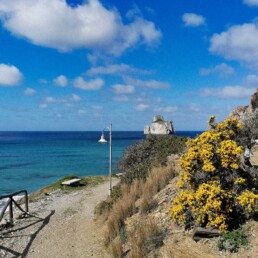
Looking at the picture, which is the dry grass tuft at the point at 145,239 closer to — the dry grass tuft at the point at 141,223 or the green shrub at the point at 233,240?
the dry grass tuft at the point at 141,223

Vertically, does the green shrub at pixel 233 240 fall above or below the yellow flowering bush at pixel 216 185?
below

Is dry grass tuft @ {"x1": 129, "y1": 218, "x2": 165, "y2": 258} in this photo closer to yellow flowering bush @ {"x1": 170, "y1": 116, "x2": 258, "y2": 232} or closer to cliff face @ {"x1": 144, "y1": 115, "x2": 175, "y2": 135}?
yellow flowering bush @ {"x1": 170, "y1": 116, "x2": 258, "y2": 232}

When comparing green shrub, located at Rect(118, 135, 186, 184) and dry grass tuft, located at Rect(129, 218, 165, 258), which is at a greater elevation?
green shrub, located at Rect(118, 135, 186, 184)

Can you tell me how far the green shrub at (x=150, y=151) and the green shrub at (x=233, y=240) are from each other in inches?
399

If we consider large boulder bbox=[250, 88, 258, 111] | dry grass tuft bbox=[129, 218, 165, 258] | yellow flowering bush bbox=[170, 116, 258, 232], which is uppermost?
large boulder bbox=[250, 88, 258, 111]

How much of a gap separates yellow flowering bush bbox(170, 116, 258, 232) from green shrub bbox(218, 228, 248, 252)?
0.76 feet

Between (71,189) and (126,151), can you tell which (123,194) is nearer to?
(126,151)

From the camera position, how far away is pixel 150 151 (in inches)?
917

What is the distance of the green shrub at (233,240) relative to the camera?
27.6ft

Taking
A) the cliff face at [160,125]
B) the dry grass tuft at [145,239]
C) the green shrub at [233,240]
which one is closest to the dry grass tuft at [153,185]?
the dry grass tuft at [145,239]

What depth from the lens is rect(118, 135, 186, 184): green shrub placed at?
2007 centimetres

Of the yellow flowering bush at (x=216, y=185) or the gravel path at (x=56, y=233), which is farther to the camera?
the gravel path at (x=56, y=233)

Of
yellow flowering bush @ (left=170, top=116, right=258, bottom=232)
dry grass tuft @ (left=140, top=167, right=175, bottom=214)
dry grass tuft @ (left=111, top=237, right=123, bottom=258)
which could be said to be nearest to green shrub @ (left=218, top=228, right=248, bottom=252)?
yellow flowering bush @ (left=170, top=116, right=258, bottom=232)

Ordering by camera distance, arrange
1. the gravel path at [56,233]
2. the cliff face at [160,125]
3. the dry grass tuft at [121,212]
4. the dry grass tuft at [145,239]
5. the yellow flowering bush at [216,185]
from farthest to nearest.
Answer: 1. the cliff face at [160,125]
2. the dry grass tuft at [121,212]
3. the gravel path at [56,233]
4. the dry grass tuft at [145,239]
5. the yellow flowering bush at [216,185]
